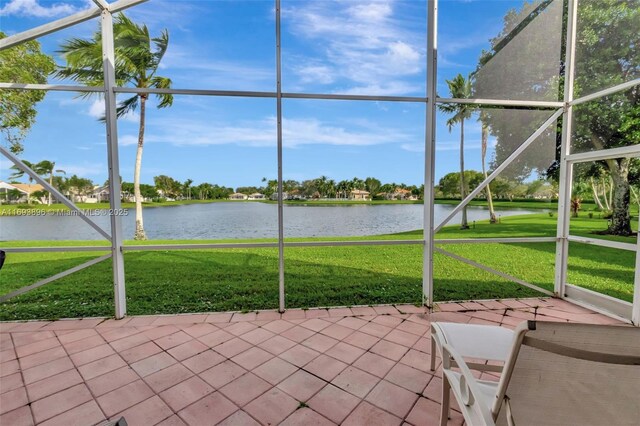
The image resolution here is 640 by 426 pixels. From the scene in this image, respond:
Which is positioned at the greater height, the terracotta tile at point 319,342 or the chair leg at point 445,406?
the chair leg at point 445,406

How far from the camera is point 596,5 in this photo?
3.91 metres

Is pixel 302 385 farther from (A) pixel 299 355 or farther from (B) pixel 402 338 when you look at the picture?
(B) pixel 402 338

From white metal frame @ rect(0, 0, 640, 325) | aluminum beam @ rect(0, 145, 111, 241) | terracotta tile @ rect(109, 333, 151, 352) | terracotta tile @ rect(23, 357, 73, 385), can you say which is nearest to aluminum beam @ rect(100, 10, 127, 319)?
white metal frame @ rect(0, 0, 640, 325)

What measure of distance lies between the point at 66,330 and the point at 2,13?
4.78 metres

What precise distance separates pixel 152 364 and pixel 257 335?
2.72ft

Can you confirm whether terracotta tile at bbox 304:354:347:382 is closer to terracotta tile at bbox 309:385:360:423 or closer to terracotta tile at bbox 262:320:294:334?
terracotta tile at bbox 309:385:360:423

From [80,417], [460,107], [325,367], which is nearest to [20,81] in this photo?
[80,417]

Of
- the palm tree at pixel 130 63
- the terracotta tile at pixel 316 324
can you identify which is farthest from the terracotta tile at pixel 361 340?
the palm tree at pixel 130 63

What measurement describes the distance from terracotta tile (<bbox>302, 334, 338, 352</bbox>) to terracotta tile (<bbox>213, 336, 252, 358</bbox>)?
51 cm

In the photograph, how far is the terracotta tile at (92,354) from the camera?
2160 mm

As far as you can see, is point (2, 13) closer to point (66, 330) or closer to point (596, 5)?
point (66, 330)

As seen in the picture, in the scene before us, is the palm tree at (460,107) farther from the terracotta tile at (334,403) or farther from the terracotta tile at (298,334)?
the terracotta tile at (334,403)

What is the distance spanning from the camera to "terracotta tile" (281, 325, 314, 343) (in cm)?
253

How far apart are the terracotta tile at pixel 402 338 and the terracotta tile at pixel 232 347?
4.06 ft
